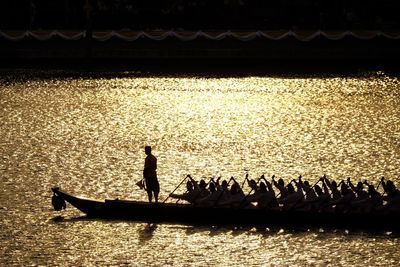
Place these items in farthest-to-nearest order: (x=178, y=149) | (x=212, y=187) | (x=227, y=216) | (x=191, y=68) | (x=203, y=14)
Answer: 1. (x=203, y=14)
2. (x=191, y=68)
3. (x=178, y=149)
4. (x=212, y=187)
5. (x=227, y=216)

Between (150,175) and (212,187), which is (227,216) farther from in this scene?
(150,175)

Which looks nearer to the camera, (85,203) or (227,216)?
(227,216)

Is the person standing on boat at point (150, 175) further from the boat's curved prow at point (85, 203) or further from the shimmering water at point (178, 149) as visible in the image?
the boat's curved prow at point (85, 203)

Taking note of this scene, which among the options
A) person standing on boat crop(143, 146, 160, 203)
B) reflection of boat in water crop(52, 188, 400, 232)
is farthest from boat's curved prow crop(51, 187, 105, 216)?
person standing on boat crop(143, 146, 160, 203)

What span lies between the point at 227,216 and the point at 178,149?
10055 millimetres

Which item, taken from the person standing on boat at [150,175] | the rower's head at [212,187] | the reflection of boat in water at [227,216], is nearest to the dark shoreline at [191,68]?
the person standing on boat at [150,175]

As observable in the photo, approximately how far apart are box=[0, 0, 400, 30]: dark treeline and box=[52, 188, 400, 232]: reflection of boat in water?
1233 inches

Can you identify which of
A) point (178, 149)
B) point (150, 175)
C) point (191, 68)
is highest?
point (191, 68)

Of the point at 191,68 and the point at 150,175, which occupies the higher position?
the point at 191,68

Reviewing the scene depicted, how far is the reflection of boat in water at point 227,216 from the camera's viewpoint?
30750 millimetres

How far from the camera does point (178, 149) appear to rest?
41.2m

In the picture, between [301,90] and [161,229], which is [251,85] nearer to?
[301,90]

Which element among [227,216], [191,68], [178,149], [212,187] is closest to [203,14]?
[191,68]

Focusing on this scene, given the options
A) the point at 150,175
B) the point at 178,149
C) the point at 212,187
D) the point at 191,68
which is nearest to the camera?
the point at 212,187
